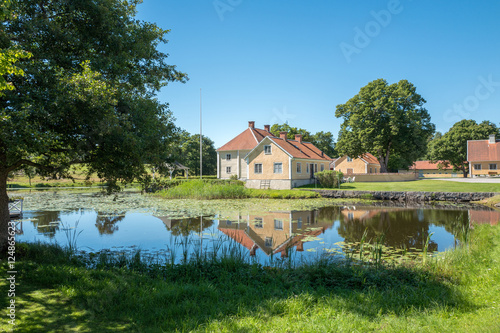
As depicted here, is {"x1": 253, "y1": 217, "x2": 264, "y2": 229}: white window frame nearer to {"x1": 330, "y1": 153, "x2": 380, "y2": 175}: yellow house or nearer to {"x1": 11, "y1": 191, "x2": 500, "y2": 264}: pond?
{"x1": 11, "y1": 191, "x2": 500, "y2": 264}: pond

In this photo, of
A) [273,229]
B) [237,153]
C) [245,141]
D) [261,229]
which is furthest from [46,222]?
[245,141]

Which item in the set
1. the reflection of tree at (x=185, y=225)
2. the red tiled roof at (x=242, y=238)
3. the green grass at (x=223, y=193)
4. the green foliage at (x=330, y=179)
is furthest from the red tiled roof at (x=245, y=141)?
the red tiled roof at (x=242, y=238)

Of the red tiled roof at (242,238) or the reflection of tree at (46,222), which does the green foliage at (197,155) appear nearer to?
the reflection of tree at (46,222)

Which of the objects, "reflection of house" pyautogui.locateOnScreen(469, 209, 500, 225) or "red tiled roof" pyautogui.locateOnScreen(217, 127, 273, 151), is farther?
"red tiled roof" pyautogui.locateOnScreen(217, 127, 273, 151)

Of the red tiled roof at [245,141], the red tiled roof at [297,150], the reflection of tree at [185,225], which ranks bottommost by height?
the reflection of tree at [185,225]

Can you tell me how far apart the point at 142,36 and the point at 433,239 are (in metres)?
12.7

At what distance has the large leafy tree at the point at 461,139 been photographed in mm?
61219

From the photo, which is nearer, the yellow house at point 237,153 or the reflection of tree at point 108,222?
the reflection of tree at point 108,222

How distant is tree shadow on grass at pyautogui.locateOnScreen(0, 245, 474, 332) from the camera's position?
15.1ft

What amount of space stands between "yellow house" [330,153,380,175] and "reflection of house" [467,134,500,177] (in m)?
15.4

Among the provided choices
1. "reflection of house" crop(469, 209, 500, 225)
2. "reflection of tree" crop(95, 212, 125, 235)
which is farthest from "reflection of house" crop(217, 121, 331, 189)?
"reflection of tree" crop(95, 212, 125, 235)

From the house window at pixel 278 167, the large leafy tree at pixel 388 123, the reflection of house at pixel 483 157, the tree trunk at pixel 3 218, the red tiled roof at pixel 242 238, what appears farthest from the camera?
the reflection of house at pixel 483 157

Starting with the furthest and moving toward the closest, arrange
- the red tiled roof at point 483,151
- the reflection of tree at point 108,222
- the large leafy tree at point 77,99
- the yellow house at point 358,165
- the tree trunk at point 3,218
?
1. the yellow house at point 358,165
2. the red tiled roof at point 483,151
3. the reflection of tree at point 108,222
4. the tree trunk at point 3,218
5. the large leafy tree at point 77,99

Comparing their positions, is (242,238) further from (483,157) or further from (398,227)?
(483,157)
